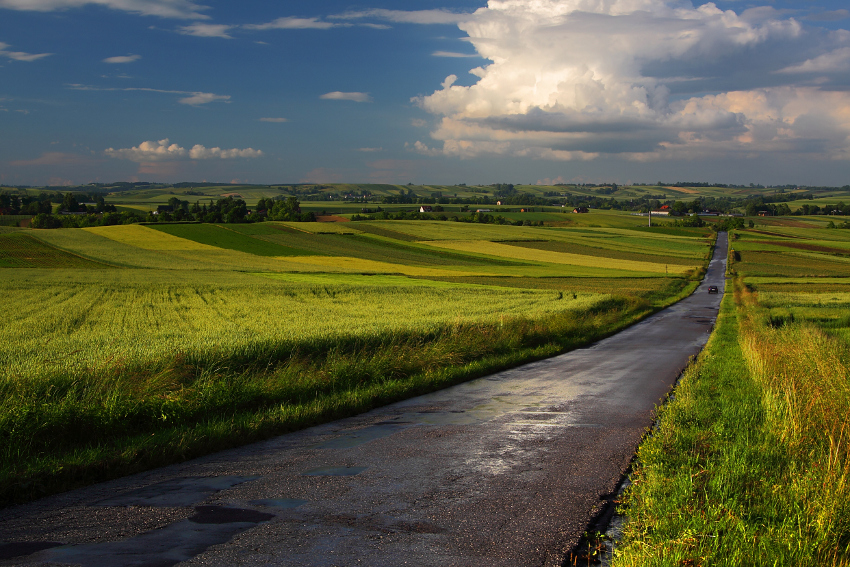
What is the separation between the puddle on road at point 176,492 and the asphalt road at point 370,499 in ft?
0.10

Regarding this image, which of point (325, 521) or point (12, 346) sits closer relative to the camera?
point (325, 521)

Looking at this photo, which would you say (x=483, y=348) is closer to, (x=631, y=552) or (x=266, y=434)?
(x=266, y=434)

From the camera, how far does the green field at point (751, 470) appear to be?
5020 mm

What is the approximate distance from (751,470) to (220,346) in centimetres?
1055

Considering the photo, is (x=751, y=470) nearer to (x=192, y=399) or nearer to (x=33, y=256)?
(x=192, y=399)

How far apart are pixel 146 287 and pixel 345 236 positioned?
2342 inches

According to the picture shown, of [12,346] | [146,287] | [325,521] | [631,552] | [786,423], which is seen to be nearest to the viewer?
[631,552]

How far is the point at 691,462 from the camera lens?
7.32 meters

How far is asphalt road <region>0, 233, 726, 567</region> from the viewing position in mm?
5434

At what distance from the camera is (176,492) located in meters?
6.97

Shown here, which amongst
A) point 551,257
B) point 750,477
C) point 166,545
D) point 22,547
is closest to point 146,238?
point 551,257

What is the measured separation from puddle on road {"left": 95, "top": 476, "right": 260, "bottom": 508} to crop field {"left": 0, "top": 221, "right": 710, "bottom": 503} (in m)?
0.83

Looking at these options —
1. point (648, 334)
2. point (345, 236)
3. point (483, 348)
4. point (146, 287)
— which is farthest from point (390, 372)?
point (345, 236)

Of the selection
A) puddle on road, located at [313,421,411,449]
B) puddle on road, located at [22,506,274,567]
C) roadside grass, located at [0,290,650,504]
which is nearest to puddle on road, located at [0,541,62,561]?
puddle on road, located at [22,506,274,567]
